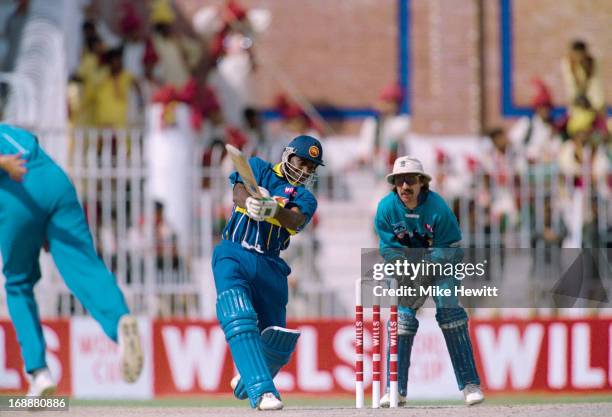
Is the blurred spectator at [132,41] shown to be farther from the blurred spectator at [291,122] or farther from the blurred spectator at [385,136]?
the blurred spectator at [385,136]

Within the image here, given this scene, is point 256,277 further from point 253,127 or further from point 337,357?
point 253,127

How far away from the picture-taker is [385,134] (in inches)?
792

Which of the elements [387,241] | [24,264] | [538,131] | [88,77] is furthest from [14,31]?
[24,264]

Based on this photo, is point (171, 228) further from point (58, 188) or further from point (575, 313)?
point (58, 188)

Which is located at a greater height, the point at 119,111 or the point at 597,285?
the point at 119,111

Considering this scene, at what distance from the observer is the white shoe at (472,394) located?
1159 cm

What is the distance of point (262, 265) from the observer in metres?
10.8

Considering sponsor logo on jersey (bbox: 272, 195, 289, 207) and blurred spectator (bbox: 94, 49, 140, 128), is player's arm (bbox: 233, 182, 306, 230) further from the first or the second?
blurred spectator (bbox: 94, 49, 140, 128)

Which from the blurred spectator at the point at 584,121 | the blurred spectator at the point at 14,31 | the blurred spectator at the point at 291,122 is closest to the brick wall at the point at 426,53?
the blurred spectator at the point at 291,122

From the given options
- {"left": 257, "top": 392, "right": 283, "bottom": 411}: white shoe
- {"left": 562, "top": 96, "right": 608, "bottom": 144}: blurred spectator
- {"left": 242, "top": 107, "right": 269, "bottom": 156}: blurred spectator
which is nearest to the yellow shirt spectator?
{"left": 242, "top": 107, "right": 269, "bottom": 156}: blurred spectator

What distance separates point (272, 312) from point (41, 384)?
1.60m

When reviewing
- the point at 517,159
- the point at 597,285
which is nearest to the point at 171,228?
the point at 517,159

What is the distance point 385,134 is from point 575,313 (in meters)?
4.57

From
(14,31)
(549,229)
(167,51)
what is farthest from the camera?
(14,31)
